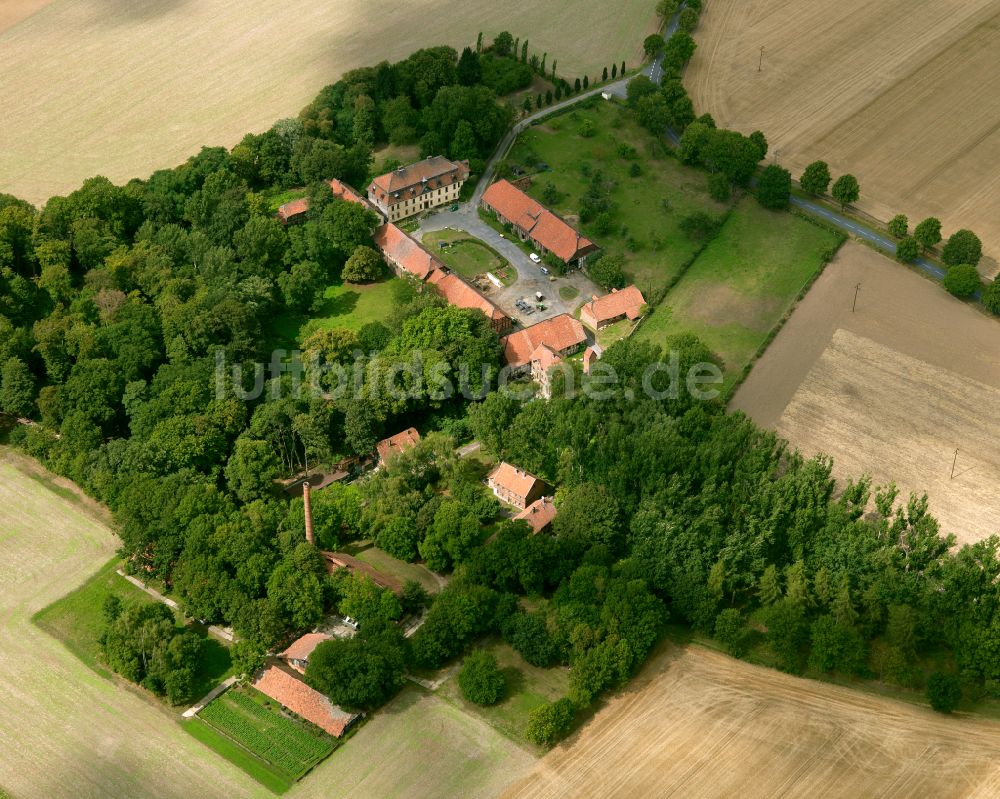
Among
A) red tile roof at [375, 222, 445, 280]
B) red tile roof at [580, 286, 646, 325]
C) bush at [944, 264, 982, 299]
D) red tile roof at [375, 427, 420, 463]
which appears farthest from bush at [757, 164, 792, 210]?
red tile roof at [375, 427, 420, 463]

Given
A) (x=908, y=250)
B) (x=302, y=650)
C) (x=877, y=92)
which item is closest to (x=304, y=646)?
(x=302, y=650)

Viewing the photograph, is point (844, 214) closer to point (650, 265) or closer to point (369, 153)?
point (650, 265)

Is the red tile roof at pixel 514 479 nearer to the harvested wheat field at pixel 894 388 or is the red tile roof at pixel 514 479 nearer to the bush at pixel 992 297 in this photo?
the harvested wheat field at pixel 894 388

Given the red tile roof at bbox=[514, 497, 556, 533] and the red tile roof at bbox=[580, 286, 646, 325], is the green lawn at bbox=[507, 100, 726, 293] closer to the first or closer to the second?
the red tile roof at bbox=[580, 286, 646, 325]

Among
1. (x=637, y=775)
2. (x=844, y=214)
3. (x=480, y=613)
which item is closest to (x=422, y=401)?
(x=480, y=613)

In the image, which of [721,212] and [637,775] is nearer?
[637,775]

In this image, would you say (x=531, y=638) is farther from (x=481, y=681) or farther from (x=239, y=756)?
(x=239, y=756)

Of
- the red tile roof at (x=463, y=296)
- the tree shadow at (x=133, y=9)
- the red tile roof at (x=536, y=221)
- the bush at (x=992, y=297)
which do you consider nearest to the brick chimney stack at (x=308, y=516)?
the red tile roof at (x=463, y=296)
